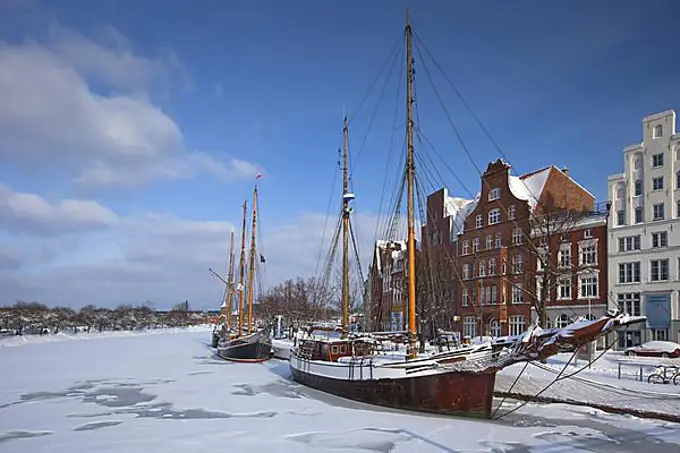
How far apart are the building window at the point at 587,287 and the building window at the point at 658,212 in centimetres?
644

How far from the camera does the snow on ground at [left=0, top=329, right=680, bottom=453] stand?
1678cm

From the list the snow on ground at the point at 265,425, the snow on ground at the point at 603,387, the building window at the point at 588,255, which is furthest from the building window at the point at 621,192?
the snow on ground at the point at 265,425

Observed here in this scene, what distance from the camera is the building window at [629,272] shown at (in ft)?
133

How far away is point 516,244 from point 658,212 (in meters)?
12.7

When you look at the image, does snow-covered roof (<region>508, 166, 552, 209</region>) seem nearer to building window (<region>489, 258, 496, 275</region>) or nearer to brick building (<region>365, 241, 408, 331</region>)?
building window (<region>489, 258, 496, 275</region>)

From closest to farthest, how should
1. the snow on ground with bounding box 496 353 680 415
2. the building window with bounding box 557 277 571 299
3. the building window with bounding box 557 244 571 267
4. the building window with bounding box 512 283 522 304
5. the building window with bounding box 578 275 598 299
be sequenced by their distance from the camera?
the snow on ground with bounding box 496 353 680 415, the building window with bounding box 578 275 598 299, the building window with bounding box 557 244 571 267, the building window with bounding box 557 277 571 299, the building window with bounding box 512 283 522 304

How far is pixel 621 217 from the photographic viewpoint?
42.2 m

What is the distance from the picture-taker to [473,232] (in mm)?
56875

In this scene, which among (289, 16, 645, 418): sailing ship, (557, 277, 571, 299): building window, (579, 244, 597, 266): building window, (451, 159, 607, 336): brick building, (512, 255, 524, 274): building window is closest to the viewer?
(289, 16, 645, 418): sailing ship

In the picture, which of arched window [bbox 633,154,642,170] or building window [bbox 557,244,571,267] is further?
building window [bbox 557,244,571,267]

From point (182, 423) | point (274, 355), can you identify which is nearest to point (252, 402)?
point (182, 423)

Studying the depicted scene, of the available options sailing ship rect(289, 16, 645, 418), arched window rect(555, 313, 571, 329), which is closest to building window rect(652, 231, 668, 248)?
arched window rect(555, 313, 571, 329)

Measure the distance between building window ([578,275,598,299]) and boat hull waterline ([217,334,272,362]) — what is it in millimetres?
27076

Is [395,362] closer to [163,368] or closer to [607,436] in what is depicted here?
[607,436]
